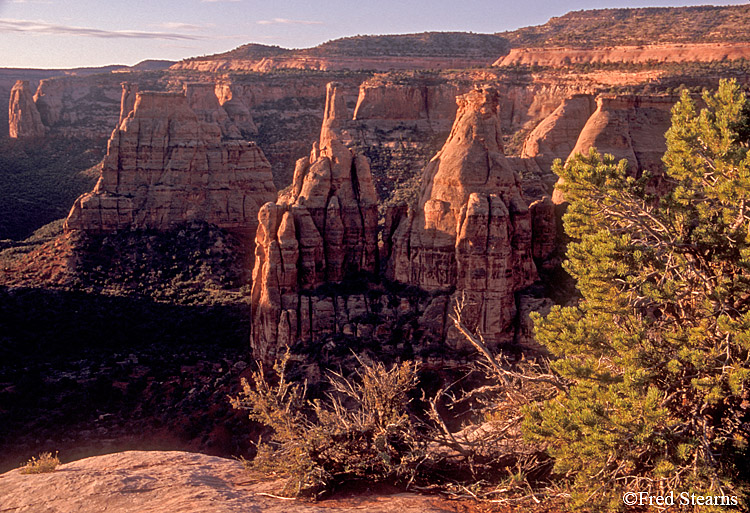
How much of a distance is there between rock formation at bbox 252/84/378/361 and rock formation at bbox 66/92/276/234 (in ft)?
57.0

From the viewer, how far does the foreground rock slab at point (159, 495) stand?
13.3 metres

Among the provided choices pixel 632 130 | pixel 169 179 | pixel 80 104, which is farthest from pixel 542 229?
pixel 80 104

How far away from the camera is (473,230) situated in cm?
2828

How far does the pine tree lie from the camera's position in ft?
39.5

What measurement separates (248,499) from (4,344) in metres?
28.9

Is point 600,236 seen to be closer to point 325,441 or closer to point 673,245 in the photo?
point 673,245

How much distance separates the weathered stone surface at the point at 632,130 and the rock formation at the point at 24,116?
308 feet

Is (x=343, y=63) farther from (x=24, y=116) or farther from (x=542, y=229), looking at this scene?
(x=542, y=229)

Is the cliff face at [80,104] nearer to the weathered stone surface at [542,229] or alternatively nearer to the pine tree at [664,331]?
the weathered stone surface at [542,229]

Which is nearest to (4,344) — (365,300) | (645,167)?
(365,300)

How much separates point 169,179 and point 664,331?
4268 cm

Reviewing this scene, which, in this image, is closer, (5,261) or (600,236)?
(600,236)

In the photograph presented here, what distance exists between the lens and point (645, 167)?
39.6 metres

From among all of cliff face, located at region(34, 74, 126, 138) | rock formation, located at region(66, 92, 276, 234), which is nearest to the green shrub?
rock formation, located at region(66, 92, 276, 234)
